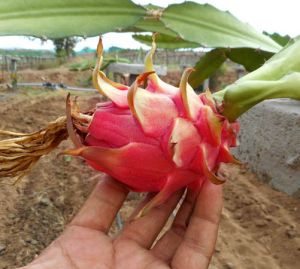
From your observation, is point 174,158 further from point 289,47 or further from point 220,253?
point 220,253

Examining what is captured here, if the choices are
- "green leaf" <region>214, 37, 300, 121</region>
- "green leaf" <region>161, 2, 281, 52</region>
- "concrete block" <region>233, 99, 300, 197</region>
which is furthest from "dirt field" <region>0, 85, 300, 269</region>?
"green leaf" <region>214, 37, 300, 121</region>

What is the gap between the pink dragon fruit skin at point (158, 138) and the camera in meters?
0.66

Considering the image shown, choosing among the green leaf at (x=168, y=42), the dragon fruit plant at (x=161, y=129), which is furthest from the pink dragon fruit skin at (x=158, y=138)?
the green leaf at (x=168, y=42)

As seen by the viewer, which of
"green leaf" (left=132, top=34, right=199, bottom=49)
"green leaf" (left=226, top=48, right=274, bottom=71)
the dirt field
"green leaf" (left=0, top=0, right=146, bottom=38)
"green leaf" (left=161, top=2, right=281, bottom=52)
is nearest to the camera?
"green leaf" (left=0, top=0, right=146, bottom=38)

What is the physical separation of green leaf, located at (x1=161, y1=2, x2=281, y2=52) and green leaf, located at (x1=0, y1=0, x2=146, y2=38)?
0.26ft

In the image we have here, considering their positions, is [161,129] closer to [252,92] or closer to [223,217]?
[252,92]

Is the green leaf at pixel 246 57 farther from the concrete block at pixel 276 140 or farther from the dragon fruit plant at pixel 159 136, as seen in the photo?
the dragon fruit plant at pixel 159 136

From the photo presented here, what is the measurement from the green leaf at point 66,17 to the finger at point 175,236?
1.28ft

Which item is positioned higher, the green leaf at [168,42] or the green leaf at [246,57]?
the green leaf at [246,57]

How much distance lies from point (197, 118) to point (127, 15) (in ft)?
1.53

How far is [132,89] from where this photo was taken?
65 centimetres

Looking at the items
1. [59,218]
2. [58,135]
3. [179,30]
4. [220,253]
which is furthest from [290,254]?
[58,135]

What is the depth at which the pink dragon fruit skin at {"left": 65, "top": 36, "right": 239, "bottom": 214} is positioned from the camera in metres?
0.66

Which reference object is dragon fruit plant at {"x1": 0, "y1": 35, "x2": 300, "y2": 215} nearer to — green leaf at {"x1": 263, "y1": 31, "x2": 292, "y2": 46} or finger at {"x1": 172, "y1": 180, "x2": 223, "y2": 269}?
finger at {"x1": 172, "y1": 180, "x2": 223, "y2": 269}
